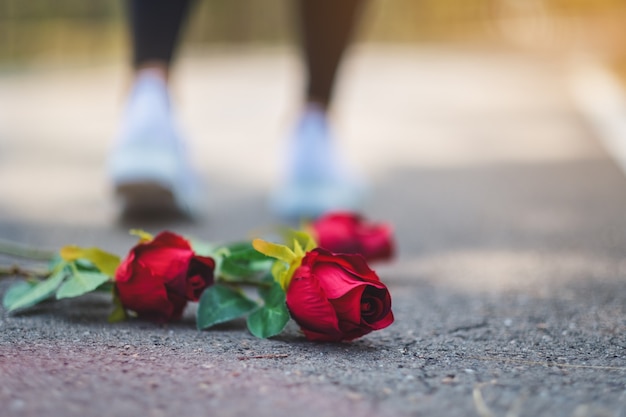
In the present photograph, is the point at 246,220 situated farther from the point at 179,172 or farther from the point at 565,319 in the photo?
the point at 565,319

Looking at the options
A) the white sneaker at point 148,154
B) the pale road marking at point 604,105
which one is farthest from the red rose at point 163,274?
the pale road marking at point 604,105

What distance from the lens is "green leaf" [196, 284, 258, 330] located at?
0.80 meters

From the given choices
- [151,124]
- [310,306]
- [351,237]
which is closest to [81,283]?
Answer: [310,306]

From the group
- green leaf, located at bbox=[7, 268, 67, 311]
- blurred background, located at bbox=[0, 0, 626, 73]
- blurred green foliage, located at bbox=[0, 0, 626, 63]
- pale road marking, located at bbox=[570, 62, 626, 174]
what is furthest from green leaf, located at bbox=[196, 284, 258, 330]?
blurred green foliage, located at bbox=[0, 0, 626, 63]

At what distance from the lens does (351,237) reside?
1026mm

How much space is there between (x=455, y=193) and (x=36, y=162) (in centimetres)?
117

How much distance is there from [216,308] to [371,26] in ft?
26.3

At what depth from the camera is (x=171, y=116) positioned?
1483 millimetres

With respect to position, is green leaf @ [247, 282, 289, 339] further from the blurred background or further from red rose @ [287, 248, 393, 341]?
the blurred background

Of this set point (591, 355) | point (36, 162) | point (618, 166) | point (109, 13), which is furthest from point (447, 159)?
point (109, 13)

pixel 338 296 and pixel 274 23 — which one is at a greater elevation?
pixel 274 23

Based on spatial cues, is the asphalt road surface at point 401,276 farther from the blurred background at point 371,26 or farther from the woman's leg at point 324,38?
the blurred background at point 371,26

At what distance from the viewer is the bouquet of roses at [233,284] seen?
0.71 m

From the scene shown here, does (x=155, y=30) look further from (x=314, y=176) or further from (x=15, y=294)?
(x=15, y=294)
